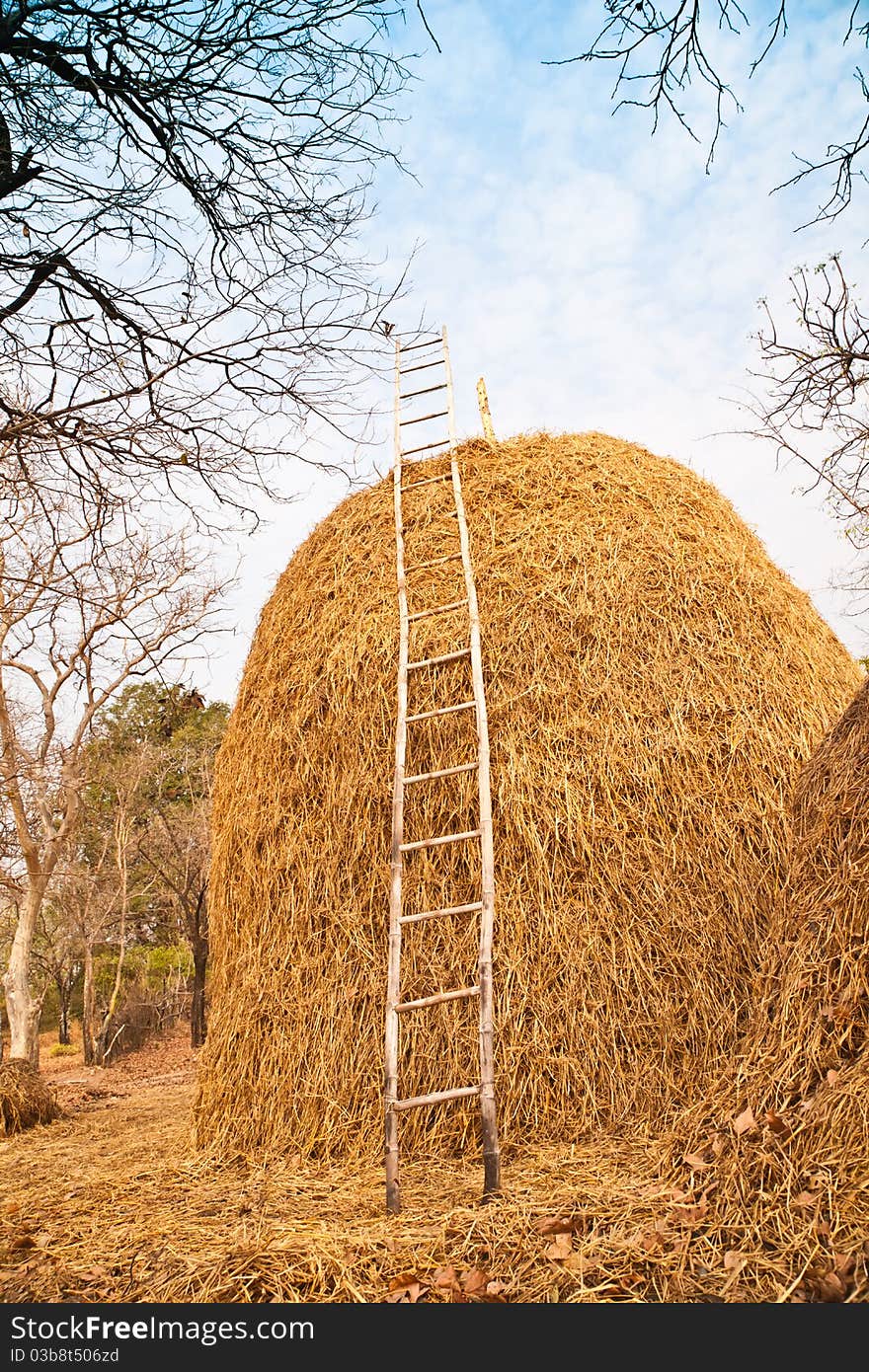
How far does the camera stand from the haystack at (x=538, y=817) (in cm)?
470

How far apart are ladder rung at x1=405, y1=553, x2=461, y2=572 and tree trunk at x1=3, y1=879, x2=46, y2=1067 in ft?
33.8

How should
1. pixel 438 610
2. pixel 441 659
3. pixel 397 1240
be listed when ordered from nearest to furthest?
pixel 397 1240 → pixel 441 659 → pixel 438 610

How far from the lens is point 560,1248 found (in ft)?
11.3

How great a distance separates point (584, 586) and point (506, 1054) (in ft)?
9.27

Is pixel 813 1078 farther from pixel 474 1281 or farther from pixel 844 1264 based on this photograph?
pixel 474 1281

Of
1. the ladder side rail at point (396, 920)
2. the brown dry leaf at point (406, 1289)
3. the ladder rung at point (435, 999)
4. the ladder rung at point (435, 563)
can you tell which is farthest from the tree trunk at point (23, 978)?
the brown dry leaf at point (406, 1289)

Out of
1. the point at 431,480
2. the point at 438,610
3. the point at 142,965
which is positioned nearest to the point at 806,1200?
the point at 438,610

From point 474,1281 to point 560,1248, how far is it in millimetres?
356

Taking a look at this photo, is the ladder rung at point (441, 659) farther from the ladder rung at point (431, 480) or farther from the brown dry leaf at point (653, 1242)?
the brown dry leaf at point (653, 1242)

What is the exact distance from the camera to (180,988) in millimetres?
25250

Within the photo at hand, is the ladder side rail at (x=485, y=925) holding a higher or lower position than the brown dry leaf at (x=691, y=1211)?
higher

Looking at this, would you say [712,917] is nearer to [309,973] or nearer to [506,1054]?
[506,1054]

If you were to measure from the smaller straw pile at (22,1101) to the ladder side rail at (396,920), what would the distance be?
6.94 m

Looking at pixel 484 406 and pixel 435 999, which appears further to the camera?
pixel 484 406
